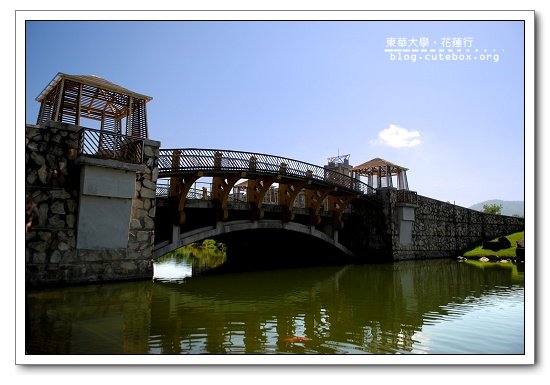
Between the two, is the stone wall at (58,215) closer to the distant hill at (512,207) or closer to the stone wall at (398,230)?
the distant hill at (512,207)

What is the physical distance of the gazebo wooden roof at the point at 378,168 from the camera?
76.7ft

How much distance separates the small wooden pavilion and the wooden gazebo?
49.0ft

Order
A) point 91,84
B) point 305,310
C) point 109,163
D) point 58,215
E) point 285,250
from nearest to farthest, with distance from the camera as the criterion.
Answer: point 305,310
point 58,215
point 109,163
point 91,84
point 285,250

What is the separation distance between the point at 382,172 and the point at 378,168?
390mm

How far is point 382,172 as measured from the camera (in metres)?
23.5

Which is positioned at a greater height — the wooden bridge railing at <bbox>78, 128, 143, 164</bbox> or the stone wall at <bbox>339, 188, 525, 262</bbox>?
the wooden bridge railing at <bbox>78, 128, 143, 164</bbox>

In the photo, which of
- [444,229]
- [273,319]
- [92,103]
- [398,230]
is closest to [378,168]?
[398,230]

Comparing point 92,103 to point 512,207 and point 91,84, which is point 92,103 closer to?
point 91,84

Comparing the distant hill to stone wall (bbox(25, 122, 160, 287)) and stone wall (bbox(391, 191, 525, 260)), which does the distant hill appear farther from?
stone wall (bbox(25, 122, 160, 287))

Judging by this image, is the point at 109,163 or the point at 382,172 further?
the point at 382,172

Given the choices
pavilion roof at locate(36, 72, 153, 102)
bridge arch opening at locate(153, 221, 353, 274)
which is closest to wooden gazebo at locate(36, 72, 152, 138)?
pavilion roof at locate(36, 72, 153, 102)

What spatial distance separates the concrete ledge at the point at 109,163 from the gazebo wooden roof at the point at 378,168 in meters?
16.4

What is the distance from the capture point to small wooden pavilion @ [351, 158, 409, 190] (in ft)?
76.0

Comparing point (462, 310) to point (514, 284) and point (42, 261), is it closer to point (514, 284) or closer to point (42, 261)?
point (514, 284)
